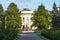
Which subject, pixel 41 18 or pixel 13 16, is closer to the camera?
pixel 41 18

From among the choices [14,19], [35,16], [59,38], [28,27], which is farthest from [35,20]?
[59,38]

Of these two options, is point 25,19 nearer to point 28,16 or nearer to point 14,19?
point 28,16

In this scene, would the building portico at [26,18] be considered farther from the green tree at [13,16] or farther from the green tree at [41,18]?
the green tree at [41,18]

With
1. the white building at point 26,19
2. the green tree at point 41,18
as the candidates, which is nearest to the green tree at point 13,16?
the green tree at point 41,18

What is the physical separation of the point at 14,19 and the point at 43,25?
9.11 meters

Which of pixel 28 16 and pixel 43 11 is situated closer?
pixel 43 11

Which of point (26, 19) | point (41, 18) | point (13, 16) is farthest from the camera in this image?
point (26, 19)

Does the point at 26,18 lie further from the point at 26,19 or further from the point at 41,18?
the point at 41,18

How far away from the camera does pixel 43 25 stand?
76.6 metres

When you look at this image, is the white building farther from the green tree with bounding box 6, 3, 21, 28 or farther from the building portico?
the green tree with bounding box 6, 3, 21, 28

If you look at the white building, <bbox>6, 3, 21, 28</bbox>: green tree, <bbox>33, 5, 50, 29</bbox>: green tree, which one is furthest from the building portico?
<bbox>33, 5, 50, 29</bbox>: green tree

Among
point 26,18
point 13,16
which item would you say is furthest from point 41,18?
point 26,18

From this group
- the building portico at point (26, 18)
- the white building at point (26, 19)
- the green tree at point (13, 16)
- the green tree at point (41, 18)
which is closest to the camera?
the green tree at point (41, 18)

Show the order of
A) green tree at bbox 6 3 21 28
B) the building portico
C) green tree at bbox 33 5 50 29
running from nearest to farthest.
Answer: green tree at bbox 33 5 50 29 → green tree at bbox 6 3 21 28 → the building portico
